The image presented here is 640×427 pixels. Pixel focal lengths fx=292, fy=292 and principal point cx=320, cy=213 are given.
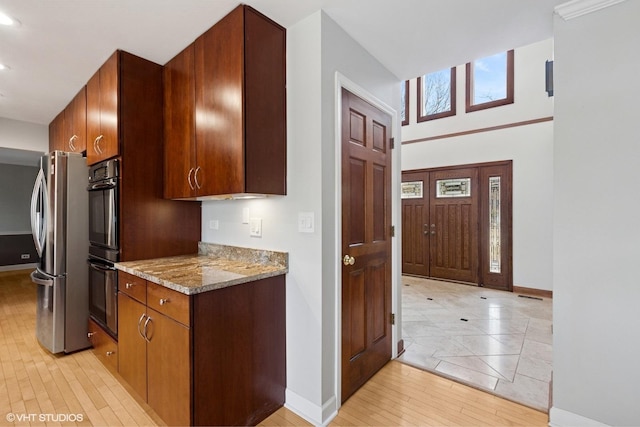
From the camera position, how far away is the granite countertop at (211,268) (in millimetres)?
1581

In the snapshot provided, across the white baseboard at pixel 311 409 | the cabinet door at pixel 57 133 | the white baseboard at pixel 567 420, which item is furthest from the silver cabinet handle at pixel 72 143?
the white baseboard at pixel 567 420

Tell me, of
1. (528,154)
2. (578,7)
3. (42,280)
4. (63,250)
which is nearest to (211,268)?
(63,250)

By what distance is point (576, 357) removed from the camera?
66.4 inches

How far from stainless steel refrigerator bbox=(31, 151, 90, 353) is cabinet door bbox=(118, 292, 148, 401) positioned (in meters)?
0.87

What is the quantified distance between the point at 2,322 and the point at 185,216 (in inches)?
116

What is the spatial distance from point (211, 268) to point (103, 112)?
1.70 m

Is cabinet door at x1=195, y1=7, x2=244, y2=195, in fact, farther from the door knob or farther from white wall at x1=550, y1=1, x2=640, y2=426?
white wall at x1=550, y1=1, x2=640, y2=426

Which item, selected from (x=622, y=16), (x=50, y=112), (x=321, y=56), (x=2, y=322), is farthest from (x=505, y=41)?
(x=2, y=322)

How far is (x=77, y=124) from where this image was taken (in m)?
3.06

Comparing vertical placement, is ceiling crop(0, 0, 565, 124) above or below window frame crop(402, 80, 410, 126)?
below

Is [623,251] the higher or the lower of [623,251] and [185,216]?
the lower

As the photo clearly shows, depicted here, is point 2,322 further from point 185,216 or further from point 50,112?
point 185,216

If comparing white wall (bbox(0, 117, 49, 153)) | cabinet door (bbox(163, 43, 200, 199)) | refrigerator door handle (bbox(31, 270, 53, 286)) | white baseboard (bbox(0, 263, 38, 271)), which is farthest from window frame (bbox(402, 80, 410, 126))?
white baseboard (bbox(0, 263, 38, 271))

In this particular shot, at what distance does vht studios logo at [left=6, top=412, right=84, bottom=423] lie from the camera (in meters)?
1.79
